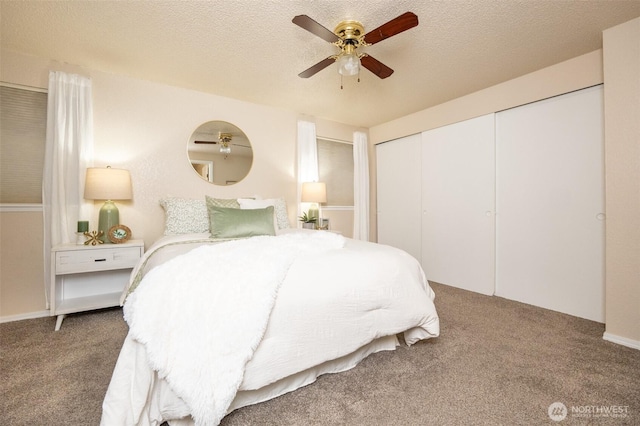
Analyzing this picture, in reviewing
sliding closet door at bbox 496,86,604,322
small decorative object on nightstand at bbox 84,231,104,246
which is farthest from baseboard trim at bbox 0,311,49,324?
sliding closet door at bbox 496,86,604,322

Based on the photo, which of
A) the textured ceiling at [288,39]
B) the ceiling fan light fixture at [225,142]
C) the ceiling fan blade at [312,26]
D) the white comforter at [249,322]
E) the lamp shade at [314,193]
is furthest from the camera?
the lamp shade at [314,193]

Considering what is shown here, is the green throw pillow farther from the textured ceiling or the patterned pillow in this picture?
the textured ceiling

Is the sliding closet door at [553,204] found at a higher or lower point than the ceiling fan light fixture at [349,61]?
lower

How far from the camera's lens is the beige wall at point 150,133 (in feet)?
8.27

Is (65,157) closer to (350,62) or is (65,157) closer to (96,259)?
(96,259)

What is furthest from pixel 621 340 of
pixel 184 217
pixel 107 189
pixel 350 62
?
pixel 107 189

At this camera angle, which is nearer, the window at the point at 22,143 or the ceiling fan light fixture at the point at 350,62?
the ceiling fan light fixture at the point at 350,62

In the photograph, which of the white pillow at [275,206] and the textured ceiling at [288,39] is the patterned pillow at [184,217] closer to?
the white pillow at [275,206]

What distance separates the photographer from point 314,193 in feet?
12.4

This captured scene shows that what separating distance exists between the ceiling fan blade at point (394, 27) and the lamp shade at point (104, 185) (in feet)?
8.11

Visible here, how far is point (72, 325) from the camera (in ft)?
7.61

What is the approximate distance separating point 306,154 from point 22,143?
2.94 meters

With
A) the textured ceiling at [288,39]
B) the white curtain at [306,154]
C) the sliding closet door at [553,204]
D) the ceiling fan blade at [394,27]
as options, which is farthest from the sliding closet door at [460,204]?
the ceiling fan blade at [394,27]

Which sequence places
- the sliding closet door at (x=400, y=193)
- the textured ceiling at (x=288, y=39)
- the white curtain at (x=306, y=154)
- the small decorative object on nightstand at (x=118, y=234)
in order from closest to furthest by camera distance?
1. the textured ceiling at (x=288, y=39)
2. the small decorative object on nightstand at (x=118, y=234)
3. the white curtain at (x=306, y=154)
4. the sliding closet door at (x=400, y=193)
